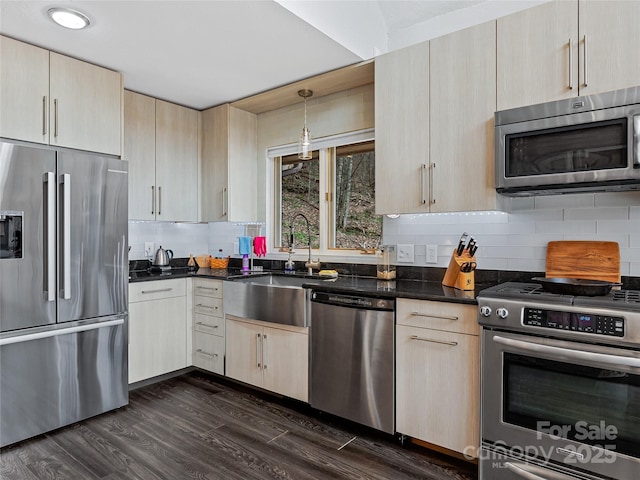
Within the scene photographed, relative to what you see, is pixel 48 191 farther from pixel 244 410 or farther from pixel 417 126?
pixel 417 126

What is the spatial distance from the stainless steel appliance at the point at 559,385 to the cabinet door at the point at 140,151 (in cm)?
285

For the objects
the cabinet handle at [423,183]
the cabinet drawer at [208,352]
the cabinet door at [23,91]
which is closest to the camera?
the cabinet door at [23,91]

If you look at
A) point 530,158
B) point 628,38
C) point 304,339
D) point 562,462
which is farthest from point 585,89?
point 304,339

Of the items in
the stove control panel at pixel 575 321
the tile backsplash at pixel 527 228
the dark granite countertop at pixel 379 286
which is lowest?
the stove control panel at pixel 575 321

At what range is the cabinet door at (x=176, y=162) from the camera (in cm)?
363

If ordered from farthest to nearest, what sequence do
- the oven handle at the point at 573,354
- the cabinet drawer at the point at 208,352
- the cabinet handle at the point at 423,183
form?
the cabinet drawer at the point at 208,352 < the cabinet handle at the point at 423,183 < the oven handle at the point at 573,354

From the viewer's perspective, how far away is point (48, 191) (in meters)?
2.49

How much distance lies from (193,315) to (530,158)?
2.83 meters

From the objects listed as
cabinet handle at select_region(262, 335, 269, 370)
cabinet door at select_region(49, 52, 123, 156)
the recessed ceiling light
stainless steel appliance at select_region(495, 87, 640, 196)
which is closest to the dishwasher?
cabinet handle at select_region(262, 335, 269, 370)

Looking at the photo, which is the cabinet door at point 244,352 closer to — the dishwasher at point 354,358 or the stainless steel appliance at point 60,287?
the dishwasher at point 354,358

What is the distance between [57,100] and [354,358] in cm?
254

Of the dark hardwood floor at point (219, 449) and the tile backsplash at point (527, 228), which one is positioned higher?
the tile backsplash at point (527, 228)

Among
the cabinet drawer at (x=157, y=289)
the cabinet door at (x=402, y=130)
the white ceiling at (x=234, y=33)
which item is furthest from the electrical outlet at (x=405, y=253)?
the cabinet drawer at (x=157, y=289)

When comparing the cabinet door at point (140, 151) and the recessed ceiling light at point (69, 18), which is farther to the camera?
the cabinet door at point (140, 151)
